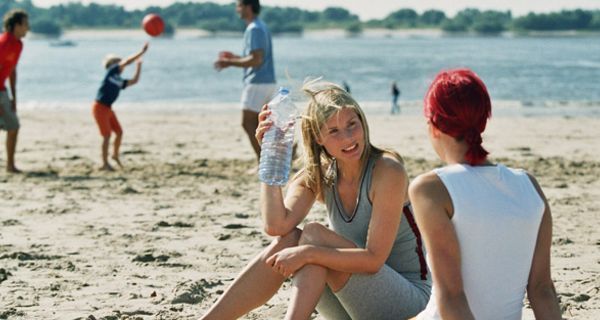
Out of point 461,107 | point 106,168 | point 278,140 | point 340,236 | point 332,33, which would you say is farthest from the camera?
point 332,33

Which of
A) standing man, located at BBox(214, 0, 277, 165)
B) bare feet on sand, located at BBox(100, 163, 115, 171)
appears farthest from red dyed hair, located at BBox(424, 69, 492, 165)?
bare feet on sand, located at BBox(100, 163, 115, 171)

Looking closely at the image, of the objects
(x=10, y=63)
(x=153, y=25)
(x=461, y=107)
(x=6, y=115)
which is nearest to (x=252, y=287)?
(x=461, y=107)

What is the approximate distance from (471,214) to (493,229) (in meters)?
0.09

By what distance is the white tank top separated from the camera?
2799 millimetres

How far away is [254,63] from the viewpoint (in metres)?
9.39

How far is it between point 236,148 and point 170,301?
24.6ft

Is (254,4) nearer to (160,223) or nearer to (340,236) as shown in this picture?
(160,223)

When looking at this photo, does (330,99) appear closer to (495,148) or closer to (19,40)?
(19,40)

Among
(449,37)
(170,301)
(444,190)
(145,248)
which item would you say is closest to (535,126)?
(145,248)

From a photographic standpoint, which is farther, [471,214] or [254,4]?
[254,4]

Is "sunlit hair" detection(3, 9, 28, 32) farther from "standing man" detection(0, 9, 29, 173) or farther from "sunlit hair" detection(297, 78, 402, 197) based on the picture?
"sunlit hair" detection(297, 78, 402, 197)

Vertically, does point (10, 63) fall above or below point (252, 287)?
above

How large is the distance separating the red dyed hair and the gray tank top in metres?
1.11

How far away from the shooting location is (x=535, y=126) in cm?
1588
